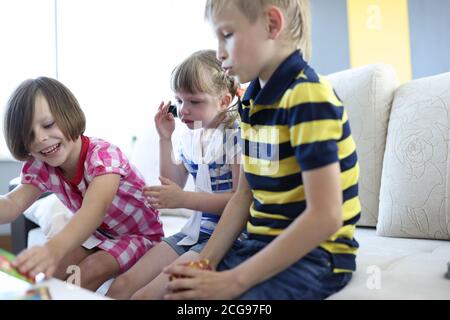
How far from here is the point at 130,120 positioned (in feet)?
10.6

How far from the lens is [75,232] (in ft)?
3.81

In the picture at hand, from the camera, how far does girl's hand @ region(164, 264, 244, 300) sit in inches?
35.4

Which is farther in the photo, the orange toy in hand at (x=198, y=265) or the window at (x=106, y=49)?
the window at (x=106, y=49)

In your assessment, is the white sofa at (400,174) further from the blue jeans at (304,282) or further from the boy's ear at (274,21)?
the boy's ear at (274,21)

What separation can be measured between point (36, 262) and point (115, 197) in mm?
457

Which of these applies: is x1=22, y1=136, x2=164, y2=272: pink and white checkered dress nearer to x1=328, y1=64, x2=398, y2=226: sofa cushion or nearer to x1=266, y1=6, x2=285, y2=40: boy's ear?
x1=266, y1=6, x2=285, y2=40: boy's ear

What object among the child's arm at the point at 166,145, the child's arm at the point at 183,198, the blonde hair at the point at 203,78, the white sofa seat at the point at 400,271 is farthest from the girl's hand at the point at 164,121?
the white sofa seat at the point at 400,271

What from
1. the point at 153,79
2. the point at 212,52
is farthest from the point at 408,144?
the point at 153,79

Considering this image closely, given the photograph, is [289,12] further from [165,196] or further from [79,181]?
[79,181]

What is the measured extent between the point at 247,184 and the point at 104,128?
7.13ft

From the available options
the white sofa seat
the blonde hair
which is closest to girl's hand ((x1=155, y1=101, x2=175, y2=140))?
the blonde hair

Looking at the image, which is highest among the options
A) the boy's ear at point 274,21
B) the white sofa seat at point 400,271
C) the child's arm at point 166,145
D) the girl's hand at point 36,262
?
the boy's ear at point 274,21

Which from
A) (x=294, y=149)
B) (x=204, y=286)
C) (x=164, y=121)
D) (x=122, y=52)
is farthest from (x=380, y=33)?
(x=204, y=286)

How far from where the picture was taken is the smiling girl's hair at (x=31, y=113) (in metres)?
1.30
